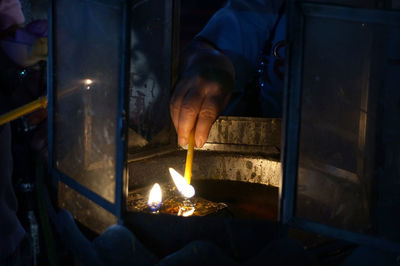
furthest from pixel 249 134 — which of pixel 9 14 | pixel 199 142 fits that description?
pixel 9 14

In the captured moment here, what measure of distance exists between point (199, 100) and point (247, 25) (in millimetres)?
1334

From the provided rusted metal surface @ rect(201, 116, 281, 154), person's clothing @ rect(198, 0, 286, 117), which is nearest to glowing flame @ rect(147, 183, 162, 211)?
rusted metal surface @ rect(201, 116, 281, 154)

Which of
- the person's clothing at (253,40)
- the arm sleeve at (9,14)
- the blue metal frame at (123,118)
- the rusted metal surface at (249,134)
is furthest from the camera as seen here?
the person's clothing at (253,40)

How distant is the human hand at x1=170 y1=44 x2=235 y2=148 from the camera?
139 centimetres

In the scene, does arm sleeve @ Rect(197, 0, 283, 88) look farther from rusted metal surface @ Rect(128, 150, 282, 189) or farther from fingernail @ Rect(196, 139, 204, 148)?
fingernail @ Rect(196, 139, 204, 148)

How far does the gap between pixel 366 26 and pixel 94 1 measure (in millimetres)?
636

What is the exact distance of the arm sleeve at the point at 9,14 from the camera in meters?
1.57

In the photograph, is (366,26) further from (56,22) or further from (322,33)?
(56,22)

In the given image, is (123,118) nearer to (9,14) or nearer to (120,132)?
(120,132)

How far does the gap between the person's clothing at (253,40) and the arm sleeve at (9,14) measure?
3.71ft

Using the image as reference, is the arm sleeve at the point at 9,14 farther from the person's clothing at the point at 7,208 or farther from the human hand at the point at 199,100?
the human hand at the point at 199,100

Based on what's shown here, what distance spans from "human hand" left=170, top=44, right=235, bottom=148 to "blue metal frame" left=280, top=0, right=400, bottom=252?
2.14 ft

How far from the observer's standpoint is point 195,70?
1463 mm

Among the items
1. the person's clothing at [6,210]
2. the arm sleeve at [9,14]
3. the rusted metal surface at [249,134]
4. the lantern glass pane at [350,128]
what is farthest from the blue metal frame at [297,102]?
the arm sleeve at [9,14]
